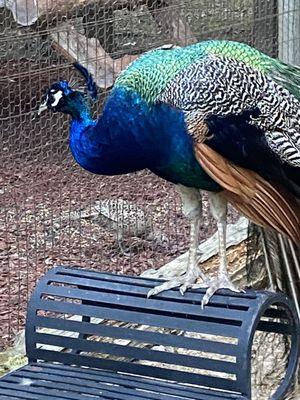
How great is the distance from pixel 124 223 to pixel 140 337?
270cm

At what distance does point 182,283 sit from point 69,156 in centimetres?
268

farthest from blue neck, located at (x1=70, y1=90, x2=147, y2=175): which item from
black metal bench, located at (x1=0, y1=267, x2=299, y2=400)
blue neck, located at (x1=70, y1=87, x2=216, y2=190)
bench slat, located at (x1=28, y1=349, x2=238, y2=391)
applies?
bench slat, located at (x1=28, y1=349, x2=238, y2=391)

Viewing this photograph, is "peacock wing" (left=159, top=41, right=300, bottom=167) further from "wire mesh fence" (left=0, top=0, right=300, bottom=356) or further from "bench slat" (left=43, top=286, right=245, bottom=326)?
"wire mesh fence" (left=0, top=0, right=300, bottom=356)

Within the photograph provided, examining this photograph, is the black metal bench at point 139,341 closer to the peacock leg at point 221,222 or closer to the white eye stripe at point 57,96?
the peacock leg at point 221,222

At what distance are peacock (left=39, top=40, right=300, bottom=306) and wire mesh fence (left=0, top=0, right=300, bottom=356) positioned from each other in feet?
6.34

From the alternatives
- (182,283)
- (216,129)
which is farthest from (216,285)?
(216,129)

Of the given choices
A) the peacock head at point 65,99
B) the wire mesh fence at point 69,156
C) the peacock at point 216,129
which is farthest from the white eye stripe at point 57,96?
the wire mesh fence at point 69,156

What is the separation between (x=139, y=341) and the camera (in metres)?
3.00

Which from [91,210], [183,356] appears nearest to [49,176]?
[91,210]

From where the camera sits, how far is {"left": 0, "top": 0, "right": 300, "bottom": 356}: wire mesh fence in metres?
5.30

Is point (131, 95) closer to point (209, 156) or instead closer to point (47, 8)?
point (209, 156)

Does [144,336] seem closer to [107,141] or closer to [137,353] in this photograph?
[137,353]

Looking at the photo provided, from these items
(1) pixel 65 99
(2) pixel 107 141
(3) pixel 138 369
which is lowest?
(3) pixel 138 369

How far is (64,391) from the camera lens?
9.11 ft
